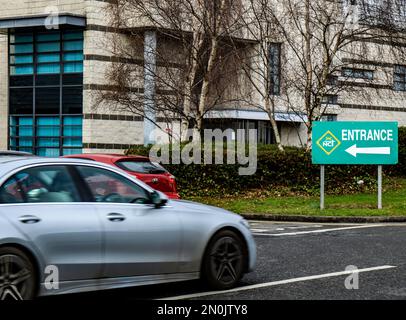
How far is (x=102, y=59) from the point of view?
2995 centimetres

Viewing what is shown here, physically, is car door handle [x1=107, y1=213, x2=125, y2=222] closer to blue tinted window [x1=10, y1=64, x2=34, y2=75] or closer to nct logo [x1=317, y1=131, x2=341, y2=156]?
nct logo [x1=317, y1=131, x2=341, y2=156]

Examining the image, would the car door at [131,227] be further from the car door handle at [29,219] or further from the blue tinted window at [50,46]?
the blue tinted window at [50,46]

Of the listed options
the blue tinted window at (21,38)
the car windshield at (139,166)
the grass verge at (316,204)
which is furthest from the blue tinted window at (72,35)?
the car windshield at (139,166)

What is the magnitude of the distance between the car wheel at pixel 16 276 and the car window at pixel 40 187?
0.58 meters

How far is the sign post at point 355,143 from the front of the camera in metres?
19.1

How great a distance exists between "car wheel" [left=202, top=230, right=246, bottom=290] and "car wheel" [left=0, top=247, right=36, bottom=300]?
206 cm

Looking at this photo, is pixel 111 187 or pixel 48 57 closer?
pixel 111 187

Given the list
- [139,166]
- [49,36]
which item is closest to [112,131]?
[49,36]

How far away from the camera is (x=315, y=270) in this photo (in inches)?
365

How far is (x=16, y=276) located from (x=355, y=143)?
14.2m

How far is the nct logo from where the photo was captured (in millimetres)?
19391

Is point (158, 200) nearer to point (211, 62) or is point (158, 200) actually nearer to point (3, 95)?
point (211, 62)

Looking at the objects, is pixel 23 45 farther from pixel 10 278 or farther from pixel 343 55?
pixel 10 278
